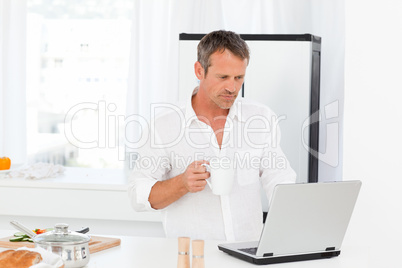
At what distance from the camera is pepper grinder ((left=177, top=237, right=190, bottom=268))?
5.49ft

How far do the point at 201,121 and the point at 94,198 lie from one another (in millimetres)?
Answer: 1413

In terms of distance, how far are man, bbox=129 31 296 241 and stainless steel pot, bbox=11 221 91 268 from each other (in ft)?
1.72

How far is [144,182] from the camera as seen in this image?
2311 mm

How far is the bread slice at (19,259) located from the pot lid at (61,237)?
96 millimetres

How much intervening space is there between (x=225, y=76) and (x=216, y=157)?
34 centimetres

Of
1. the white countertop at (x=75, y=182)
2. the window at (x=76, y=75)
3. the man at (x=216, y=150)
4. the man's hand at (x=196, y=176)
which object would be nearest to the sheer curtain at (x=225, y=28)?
the window at (x=76, y=75)

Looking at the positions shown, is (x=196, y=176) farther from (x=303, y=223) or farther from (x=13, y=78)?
(x=13, y=78)

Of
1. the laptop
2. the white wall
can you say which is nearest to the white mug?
the laptop

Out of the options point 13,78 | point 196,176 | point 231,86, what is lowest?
point 196,176

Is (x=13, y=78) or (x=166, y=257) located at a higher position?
(x=13, y=78)

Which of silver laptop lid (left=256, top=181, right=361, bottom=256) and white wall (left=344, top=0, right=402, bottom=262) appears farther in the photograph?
white wall (left=344, top=0, right=402, bottom=262)

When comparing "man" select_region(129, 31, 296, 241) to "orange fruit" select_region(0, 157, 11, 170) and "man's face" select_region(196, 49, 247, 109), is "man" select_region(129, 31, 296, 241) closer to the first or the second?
"man's face" select_region(196, 49, 247, 109)

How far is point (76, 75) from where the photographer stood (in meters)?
4.51

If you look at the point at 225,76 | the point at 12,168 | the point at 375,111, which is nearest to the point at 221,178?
the point at 225,76
